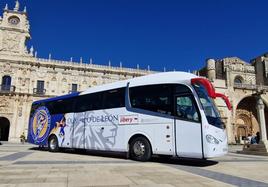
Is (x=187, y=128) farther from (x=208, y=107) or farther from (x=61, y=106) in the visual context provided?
(x=61, y=106)

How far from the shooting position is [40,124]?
1416 cm

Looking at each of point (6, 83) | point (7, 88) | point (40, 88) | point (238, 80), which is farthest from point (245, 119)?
point (6, 83)

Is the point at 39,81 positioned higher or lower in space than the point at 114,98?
higher

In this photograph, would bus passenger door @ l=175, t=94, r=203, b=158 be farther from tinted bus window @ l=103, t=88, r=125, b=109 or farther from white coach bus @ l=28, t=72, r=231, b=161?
tinted bus window @ l=103, t=88, r=125, b=109

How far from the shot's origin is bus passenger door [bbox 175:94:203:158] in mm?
7832

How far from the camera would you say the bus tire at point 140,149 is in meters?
8.89

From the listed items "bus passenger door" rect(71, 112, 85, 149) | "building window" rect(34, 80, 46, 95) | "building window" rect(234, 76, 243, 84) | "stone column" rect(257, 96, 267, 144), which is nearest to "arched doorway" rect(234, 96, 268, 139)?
"building window" rect(234, 76, 243, 84)

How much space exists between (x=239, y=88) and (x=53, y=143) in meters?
33.1

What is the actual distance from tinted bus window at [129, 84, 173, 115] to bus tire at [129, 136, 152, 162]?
1319mm

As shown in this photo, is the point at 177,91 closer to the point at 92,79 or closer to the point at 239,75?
the point at 92,79

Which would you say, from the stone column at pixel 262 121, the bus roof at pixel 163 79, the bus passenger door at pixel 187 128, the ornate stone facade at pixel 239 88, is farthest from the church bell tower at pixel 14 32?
the bus passenger door at pixel 187 128

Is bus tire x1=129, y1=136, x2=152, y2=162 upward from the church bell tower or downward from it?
downward

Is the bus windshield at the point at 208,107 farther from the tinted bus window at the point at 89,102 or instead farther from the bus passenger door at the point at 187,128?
the tinted bus window at the point at 89,102

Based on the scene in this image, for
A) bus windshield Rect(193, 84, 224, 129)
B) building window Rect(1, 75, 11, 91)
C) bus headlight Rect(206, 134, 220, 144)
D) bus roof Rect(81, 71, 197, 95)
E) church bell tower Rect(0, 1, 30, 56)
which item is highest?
church bell tower Rect(0, 1, 30, 56)
